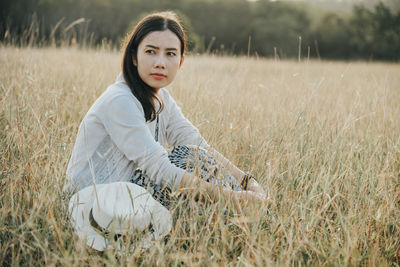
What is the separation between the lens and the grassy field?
1.24 metres

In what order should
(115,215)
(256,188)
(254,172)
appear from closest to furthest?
(115,215)
(256,188)
(254,172)

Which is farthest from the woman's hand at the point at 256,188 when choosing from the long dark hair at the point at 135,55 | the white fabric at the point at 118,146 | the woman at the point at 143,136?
the long dark hair at the point at 135,55

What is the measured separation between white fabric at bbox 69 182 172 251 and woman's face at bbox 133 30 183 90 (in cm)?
66

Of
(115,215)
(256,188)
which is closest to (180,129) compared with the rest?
(256,188)

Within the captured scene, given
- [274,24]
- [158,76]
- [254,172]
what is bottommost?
[254,172]

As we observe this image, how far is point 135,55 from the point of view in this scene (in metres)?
1.83

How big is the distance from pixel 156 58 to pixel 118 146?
1.75 ft

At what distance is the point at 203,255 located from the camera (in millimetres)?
1158

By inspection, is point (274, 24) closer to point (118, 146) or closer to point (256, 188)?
point (256, 188)

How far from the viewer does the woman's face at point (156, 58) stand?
5.71 ft

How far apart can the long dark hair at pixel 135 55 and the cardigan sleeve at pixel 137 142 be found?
0.15m

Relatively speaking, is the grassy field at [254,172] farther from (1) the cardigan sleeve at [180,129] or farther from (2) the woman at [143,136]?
(1) the cardigan sleeve at [180,129]

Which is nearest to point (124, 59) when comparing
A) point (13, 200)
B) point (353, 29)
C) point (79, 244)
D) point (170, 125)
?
point (170, 125)

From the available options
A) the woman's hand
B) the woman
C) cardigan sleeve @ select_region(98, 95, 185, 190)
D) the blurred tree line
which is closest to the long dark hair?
the woman
